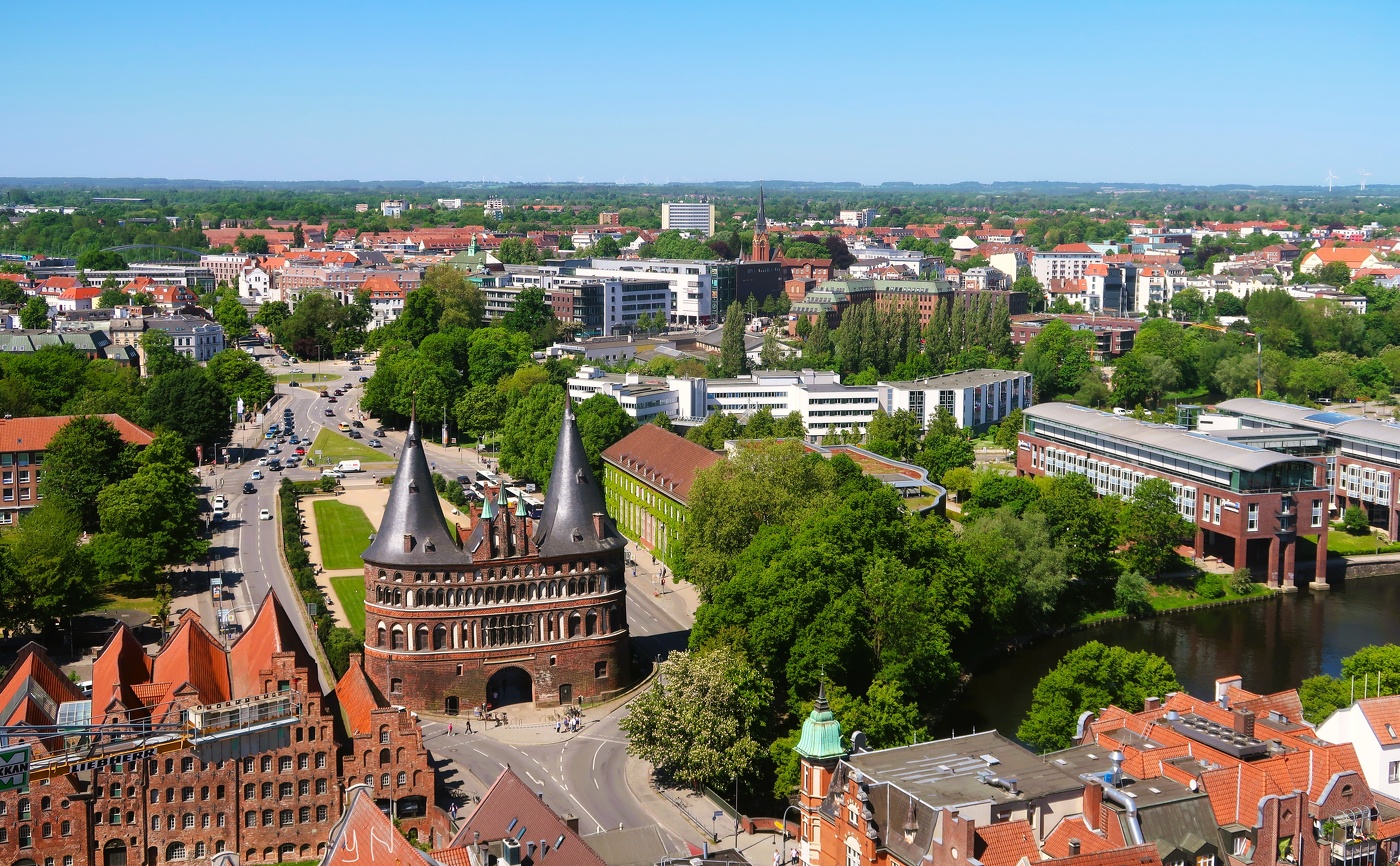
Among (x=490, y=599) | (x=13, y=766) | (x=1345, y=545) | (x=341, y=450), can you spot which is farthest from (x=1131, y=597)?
(x=341, y=450)

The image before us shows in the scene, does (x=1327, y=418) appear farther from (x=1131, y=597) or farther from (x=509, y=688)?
(x=509, y=688)

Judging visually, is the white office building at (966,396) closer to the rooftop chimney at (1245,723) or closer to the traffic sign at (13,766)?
the rooftop chimney at (1245,723)

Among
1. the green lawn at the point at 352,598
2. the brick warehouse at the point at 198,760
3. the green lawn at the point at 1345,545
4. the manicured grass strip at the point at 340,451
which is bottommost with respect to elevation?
the green lawn at the point at 1345,545

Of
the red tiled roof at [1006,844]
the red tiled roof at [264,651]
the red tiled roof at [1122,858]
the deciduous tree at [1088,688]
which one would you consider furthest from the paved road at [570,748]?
the red tiled roof at [1122,858]

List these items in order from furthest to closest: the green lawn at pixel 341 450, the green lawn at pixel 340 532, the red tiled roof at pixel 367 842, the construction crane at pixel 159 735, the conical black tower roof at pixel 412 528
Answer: the green lawn at pixel 341 450 < the green lawn at pixel 340 532 < the conical black tower roof at pixel 412 528 < the construction crane at pixel 159 735 < the red tiled roof at pixel 367 842

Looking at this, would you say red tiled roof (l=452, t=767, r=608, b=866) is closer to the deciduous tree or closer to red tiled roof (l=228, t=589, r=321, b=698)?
red tiled roof (l=228, t=589, r=321, b=698)
